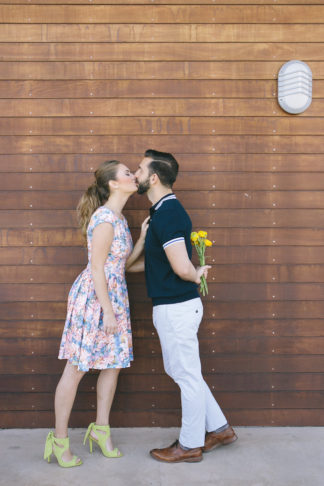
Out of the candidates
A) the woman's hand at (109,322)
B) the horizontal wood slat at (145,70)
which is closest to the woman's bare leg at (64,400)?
the woman's hand at (109,322)

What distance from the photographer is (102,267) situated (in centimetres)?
278

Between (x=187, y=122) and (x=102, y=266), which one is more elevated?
(x=187, y=122)

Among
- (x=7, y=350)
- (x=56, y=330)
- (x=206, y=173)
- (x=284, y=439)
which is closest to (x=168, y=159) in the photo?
(x=206, y=173)

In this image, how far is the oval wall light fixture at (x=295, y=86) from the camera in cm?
325

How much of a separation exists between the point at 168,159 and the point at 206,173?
0.51 m

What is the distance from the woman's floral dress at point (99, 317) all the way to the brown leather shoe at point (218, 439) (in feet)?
2.13

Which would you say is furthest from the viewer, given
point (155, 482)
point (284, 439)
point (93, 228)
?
point (284, 439)

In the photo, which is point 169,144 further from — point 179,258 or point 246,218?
point 179,258

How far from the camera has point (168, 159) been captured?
290 cm

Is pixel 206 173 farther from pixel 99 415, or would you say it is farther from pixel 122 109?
pixel 99 415

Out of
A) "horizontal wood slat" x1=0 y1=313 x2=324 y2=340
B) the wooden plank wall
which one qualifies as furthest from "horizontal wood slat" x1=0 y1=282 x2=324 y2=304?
"horizontal wood slat" x1=0 y1=313 x2=324 y2=340

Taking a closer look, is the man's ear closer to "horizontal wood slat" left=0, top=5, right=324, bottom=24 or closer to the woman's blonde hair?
the woman's blonde hair

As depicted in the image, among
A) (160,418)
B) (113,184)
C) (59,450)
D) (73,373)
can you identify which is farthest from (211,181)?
(59,450)

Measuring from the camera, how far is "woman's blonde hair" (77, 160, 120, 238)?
297cm
